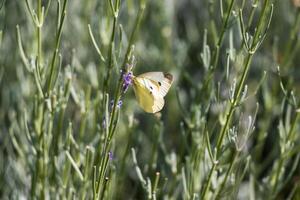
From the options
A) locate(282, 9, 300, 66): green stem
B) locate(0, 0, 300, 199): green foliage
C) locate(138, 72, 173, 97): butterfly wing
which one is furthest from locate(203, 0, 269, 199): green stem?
locate(282, 9, 300, 66): green stem

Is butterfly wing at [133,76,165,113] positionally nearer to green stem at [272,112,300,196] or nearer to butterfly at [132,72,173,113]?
butterfly at [132,72,173,113]

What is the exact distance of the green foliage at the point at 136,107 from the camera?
3.23ft

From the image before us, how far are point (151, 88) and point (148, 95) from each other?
13 mm

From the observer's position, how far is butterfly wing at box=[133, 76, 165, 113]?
909 millimetres

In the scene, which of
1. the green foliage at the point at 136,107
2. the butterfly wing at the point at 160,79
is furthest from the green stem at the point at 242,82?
the butterfly wing at the point at 160,79

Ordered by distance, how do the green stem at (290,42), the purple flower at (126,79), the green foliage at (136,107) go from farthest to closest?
the green stem at (290,42), the green foliage at (136,107), the purple flower at (126,79)

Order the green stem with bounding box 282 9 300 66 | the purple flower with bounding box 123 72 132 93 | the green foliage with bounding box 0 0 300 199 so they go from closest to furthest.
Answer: the purple flower with bounding box 123 72 132 93 < the green foliage with bounding box 0 0 300 199 < the green stem with bounding box 282 9 300 66

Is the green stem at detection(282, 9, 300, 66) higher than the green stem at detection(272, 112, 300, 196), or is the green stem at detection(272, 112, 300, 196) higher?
the green stem at detection(282, 9, 300, 66)

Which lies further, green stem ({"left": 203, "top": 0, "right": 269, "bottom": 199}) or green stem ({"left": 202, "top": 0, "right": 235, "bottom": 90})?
green stem ({"left": 202, "top": 0, "right": 235, "bottom": 90})

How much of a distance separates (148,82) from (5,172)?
0.59 metres

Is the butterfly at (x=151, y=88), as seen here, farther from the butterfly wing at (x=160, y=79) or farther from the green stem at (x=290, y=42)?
the green stem at (x=290, y=42)

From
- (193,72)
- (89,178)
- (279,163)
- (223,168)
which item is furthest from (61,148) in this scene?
(193,72)

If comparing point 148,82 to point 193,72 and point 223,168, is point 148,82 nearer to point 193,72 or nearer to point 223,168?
point 223,168

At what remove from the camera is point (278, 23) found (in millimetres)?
1628
